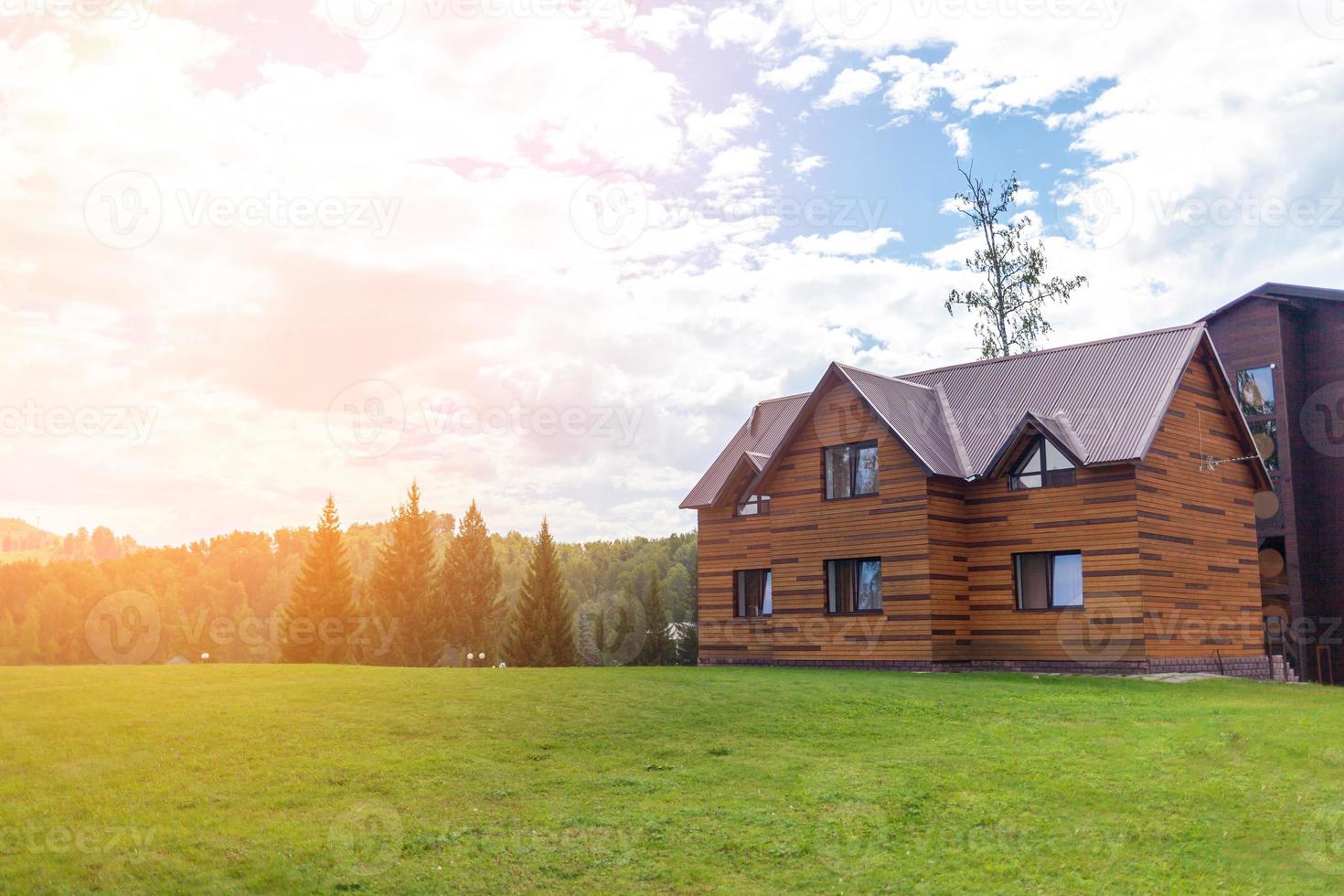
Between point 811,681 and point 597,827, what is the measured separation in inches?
426

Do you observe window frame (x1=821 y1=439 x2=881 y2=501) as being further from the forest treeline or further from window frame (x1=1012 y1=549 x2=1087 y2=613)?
the forest treeline

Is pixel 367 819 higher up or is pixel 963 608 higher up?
pixel 963 608

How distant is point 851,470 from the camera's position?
28766 millimetres

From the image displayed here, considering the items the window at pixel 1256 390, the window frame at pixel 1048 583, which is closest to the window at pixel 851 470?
the window frame at pixel 1048 583

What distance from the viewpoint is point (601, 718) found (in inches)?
620

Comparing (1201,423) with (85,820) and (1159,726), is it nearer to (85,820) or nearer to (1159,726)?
(1159,726)

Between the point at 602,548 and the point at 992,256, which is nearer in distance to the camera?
the point at 992,256

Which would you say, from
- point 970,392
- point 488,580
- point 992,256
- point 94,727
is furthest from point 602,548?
point 94,727

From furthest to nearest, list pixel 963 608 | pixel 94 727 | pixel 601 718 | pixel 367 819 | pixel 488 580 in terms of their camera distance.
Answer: pixel 488 580 < pixel 963 608 < pixel 601 718 < pixel 94 727 < pixel 367 819

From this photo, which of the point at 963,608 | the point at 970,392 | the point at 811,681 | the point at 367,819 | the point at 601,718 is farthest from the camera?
the point at 970,392

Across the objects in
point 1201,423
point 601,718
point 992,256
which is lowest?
point 601,718

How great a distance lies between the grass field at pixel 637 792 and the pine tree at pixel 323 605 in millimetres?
43821

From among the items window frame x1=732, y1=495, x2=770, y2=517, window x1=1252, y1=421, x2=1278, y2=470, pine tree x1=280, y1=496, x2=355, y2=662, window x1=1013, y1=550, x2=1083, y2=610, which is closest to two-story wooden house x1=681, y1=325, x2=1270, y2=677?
window x1=1013, y1=550, x2=1083, y2=610

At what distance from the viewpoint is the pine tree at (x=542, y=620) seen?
5853cm
